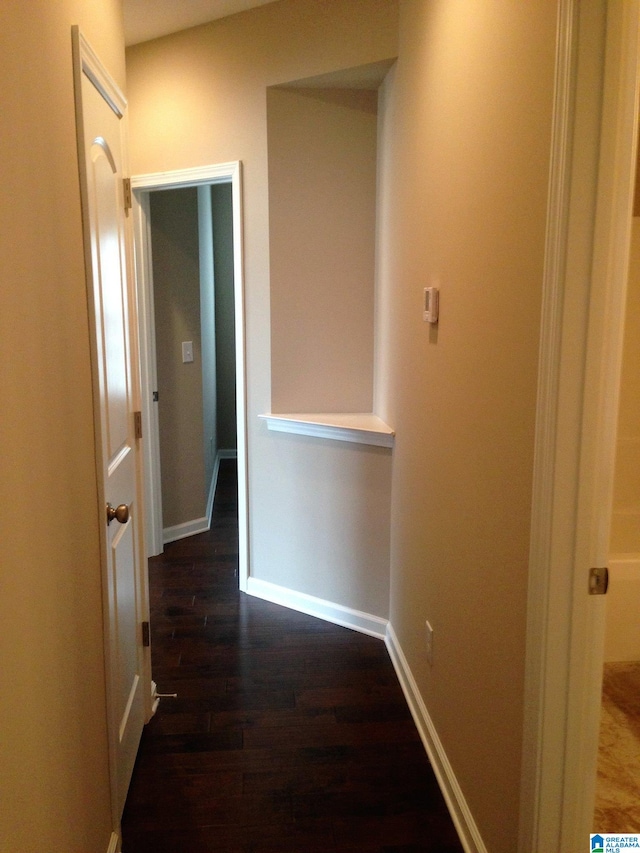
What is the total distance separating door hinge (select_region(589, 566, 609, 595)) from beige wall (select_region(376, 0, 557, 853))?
15cm

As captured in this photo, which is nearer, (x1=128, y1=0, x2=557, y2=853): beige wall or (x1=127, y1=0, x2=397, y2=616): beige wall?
(x1=128, y1=0, x2=557, y2=853): beige wall

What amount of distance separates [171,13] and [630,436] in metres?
2.69

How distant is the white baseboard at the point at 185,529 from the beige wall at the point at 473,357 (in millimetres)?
1998

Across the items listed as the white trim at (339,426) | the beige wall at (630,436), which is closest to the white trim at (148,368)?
the white trim at (339,426)

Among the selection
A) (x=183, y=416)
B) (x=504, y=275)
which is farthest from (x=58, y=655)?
(x=183, y=416)

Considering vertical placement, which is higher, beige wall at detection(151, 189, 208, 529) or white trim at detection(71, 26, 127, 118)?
white trim at detection(71, 26, 127, 118)

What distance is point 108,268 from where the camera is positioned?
1915mm

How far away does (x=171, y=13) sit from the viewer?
120 inches

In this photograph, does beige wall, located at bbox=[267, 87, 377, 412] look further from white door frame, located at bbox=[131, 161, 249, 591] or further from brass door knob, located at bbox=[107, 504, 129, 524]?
brass door knob, located at bbox=[107, 504, 129, 524]

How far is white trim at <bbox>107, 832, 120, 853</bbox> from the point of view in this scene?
5.78 feet

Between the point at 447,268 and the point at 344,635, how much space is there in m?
1.80

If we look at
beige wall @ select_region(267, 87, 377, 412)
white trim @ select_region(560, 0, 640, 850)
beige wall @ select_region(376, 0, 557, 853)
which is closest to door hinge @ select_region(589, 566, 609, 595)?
white trim @ select_region(560, 0, 640, 850)

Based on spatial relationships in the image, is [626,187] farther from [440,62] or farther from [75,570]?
[75,570]

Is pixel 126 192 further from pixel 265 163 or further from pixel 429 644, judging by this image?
pixel 429 644
